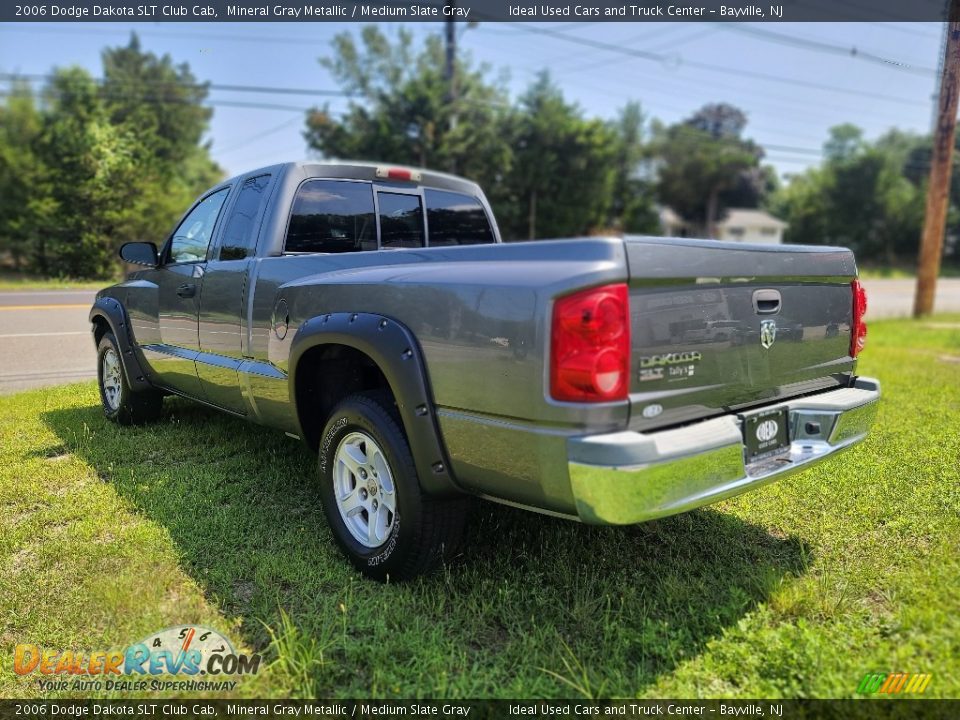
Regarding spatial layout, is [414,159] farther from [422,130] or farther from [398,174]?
[398,174]

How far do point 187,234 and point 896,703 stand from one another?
4.72 metres

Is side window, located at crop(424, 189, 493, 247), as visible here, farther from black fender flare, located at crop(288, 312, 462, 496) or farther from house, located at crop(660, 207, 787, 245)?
house, located at crop(660, 207, 787, 245)

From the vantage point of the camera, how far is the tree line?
23.2m

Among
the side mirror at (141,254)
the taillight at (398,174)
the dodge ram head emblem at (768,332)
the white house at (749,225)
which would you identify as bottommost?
the dodge ram head emblem at (768,332)

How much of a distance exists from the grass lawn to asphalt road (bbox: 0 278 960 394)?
369cm

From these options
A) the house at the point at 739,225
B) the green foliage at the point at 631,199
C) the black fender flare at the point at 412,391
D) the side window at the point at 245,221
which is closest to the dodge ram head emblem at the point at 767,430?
the black fender flare at the point at 412,391

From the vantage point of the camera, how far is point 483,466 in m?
2.48

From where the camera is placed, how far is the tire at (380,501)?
9.02 ft

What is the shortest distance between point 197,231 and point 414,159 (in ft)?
82.8

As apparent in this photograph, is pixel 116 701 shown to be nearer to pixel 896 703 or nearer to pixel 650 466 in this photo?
pixel 650 466

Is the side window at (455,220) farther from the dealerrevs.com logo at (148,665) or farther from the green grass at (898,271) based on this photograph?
the green grass at (898,271)

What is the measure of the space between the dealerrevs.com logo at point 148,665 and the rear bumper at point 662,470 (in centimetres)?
138

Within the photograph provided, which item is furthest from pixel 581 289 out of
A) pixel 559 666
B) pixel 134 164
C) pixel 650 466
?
pixel 134 164

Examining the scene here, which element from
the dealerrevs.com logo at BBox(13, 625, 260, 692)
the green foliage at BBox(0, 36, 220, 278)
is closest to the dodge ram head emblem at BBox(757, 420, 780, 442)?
the dealerrevs.com logo at BBox(13, 625, 260, 692)
